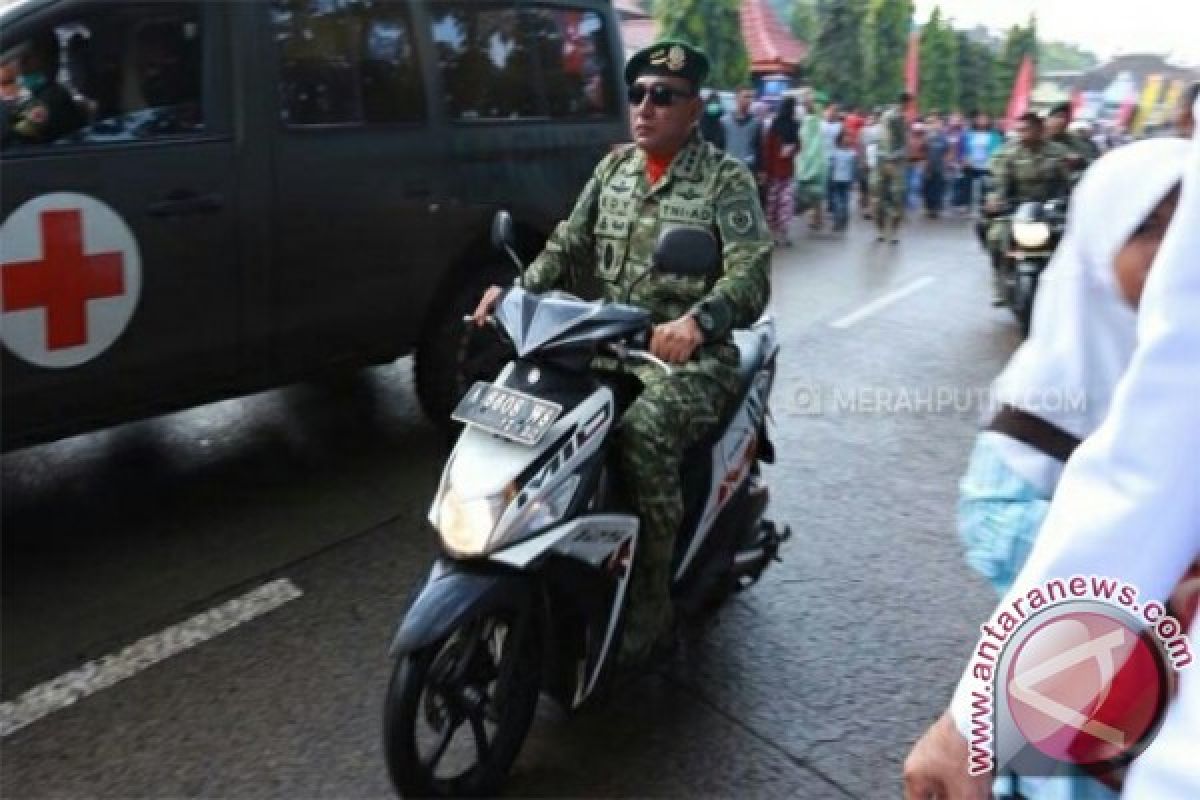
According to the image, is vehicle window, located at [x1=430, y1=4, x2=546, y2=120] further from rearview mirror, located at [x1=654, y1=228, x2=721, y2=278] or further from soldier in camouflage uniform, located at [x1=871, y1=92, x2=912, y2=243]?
soldier in camouflage uniform, located at [x1=871, y1=92, x2=912, y2=243]

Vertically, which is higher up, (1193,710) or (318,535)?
(1193,710)

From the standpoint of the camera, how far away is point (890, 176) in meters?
13.7

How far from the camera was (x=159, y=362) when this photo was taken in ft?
13.0

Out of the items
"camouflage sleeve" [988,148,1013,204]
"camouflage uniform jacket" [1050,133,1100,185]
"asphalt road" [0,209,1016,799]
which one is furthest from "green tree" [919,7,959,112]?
"asphalt road" [0,209,1016,799]

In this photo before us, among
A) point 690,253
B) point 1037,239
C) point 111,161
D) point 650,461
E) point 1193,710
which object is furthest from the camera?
point 1037,239

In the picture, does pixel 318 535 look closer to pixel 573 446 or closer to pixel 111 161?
pixel 111 161

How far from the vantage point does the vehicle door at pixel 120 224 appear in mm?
3568

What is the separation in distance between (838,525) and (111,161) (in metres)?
3.00

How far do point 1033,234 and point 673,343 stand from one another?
4.77 m

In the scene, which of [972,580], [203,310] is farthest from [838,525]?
[203,310]

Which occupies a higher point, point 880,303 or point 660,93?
point 660,93

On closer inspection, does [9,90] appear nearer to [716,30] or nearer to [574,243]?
[574,243]

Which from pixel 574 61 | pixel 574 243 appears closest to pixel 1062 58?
pixel 574 61

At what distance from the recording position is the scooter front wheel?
2.53m
